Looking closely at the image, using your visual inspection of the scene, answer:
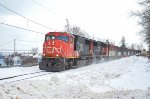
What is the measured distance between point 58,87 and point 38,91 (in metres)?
2.09

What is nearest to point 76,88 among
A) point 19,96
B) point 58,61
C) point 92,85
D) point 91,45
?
point 92,85

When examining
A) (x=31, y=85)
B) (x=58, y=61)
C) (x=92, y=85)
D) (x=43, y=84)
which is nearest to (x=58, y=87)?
(x=43, y=84)

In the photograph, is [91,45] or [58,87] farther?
[91,45]

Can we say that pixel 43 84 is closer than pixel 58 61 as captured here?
Yes

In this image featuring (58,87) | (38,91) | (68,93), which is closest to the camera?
(38,91)

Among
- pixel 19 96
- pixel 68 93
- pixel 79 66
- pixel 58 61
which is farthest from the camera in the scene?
pixel 79 66

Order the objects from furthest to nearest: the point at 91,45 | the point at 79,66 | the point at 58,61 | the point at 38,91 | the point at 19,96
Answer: the point at 91,45 < the point at 79,66 < the point at 58,61 < the point at 38,91 < the point at 19,96

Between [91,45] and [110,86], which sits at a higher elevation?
[91,45]

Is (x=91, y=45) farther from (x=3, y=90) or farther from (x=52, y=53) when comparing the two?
(x=3, y=90)

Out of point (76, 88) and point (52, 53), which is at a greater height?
point (52, 53)

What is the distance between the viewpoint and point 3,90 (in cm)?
1036

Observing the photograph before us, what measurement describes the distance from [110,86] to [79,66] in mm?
14820

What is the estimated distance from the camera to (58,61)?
25.1 metres

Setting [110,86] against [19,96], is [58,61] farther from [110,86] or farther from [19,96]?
[19,96]
